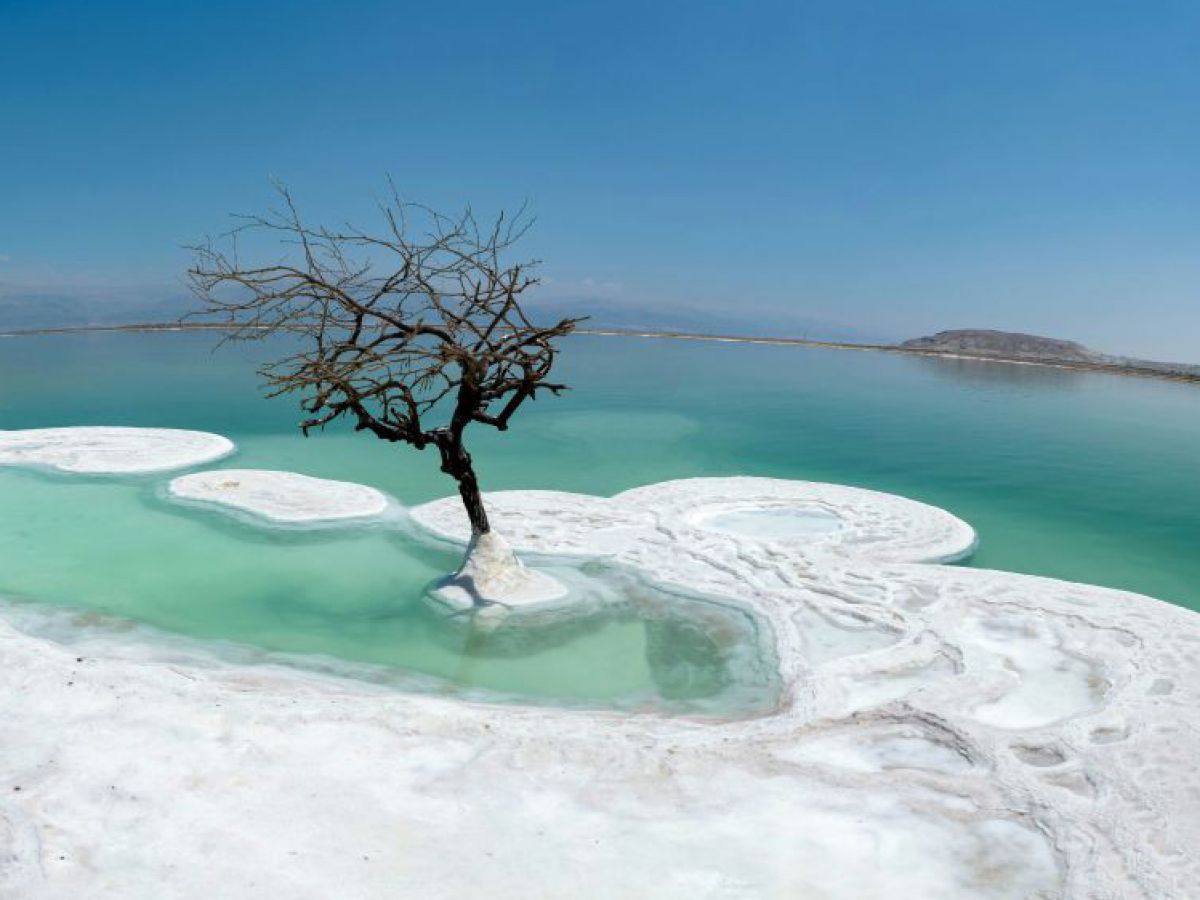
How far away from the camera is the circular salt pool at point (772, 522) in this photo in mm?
10297

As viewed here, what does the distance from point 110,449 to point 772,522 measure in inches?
435

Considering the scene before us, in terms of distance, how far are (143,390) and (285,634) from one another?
67.9 ft

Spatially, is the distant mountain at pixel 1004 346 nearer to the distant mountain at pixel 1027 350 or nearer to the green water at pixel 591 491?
the distant mountain at pixel 1027 350

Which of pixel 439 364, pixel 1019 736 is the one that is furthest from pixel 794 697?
pixel 439 364

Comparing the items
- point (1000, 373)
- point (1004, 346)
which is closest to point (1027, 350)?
point (1004, 346)

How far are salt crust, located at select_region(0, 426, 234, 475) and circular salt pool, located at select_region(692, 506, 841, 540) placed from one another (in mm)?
8554

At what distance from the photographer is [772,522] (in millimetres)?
10812

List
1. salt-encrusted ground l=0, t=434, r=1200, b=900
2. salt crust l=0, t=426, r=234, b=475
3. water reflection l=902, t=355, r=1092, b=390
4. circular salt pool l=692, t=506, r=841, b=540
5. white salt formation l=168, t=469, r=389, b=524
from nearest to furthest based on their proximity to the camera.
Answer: salt-encrusted ground l=0, t=434, r=1200, b=900, circular salt pool l=692, t=506, r=841, b=540, white salt formation l=168, t=469, r=389, b=524, salt crust l=0, t=426, r=234, b=475, water reflection l=902, t=355, r=1092, b=390

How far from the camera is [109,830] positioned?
4059 millimetres

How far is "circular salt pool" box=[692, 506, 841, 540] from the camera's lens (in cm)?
1030

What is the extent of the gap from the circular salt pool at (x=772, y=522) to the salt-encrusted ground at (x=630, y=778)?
9.72 feet

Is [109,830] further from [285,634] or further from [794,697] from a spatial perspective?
[794,697]

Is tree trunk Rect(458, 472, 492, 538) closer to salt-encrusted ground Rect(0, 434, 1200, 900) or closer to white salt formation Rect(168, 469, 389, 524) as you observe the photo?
salt-encrusted ground Rect(0, 434, 1200, 900)

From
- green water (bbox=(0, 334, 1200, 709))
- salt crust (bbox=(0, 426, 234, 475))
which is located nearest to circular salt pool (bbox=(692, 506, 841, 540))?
green water (bbox=(0, 334, 1200, 709))
